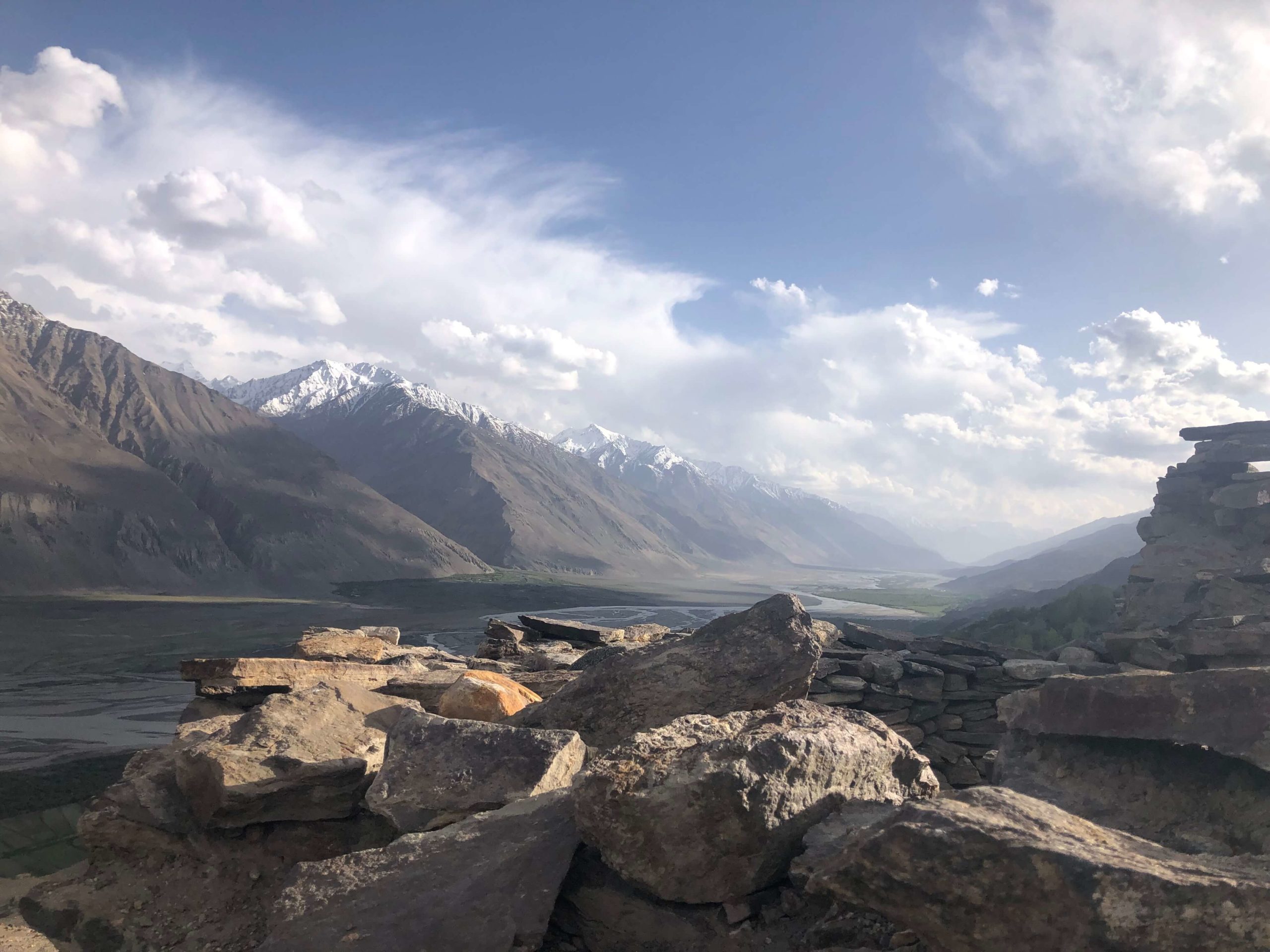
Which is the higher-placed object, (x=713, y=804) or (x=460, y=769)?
(x=713, y=804)

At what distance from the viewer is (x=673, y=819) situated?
4.48 metres

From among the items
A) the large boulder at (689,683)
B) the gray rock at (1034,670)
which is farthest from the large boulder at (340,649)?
the gray rock at (1034,670)

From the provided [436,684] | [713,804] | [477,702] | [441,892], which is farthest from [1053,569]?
[441,892]

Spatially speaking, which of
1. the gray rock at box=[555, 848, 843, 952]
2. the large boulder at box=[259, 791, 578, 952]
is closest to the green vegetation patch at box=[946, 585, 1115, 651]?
the gray rock at box=[555, 848, 843, 952]

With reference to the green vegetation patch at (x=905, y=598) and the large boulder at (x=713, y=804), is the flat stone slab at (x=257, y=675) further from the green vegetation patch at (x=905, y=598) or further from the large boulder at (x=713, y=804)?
the green vegetation patch at (x=905, y=598)

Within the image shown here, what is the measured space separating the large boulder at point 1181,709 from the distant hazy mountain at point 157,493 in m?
93.6

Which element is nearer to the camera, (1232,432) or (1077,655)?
(1077,655)

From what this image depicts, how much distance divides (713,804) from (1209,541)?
93.8ft

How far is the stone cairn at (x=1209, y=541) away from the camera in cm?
1878

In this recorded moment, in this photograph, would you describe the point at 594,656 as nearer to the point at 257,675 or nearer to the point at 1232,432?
the point at 257,675

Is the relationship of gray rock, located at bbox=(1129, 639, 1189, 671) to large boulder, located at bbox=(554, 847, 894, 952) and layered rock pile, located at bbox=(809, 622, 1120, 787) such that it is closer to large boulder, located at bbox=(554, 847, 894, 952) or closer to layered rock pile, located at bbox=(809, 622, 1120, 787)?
layered rock pile, located at bbox=(809, 622, 1120, 787)

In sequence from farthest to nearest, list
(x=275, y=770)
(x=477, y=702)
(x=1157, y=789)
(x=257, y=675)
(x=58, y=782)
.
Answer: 1. (x=58, y=782)
2. (x=257, y=675)
3. (x=477, y=702)
4. (x=275, y=770)
5. (x=1157, y=789)

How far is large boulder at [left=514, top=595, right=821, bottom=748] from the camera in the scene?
7453mm

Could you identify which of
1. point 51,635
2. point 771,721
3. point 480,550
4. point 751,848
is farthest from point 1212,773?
point 480,550
